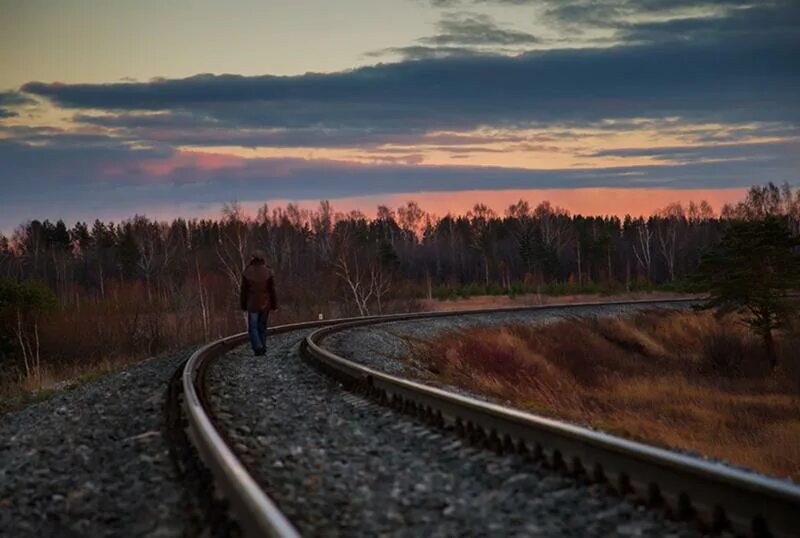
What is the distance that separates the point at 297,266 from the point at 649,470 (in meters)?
96.1

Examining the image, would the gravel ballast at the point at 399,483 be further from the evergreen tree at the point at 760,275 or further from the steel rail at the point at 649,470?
the evergreen tree at the point at 760,275

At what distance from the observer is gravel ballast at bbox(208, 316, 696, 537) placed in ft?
15.8

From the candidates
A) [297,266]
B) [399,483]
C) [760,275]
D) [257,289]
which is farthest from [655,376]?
[297,266]

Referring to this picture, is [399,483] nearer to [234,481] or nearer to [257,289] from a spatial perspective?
[234,481]

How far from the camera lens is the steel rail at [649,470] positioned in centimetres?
418

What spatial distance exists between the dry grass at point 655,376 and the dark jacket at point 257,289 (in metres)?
3.81

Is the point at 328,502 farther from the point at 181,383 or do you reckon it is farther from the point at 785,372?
the point at 785,372

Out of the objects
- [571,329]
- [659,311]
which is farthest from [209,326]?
[659,311]

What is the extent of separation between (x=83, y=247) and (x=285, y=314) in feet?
346

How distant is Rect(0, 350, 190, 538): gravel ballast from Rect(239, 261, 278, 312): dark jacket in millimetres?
4282

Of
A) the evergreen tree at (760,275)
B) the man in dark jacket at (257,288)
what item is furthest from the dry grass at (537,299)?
the man in dark jacket at (257,288)

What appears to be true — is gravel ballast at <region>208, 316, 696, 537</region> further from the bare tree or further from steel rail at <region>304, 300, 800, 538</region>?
the bare tree

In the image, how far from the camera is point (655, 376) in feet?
99.1

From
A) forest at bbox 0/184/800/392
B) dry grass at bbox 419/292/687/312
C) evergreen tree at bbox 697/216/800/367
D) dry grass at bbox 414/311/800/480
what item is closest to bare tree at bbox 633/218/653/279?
forest at bbox 0/184/800/392
